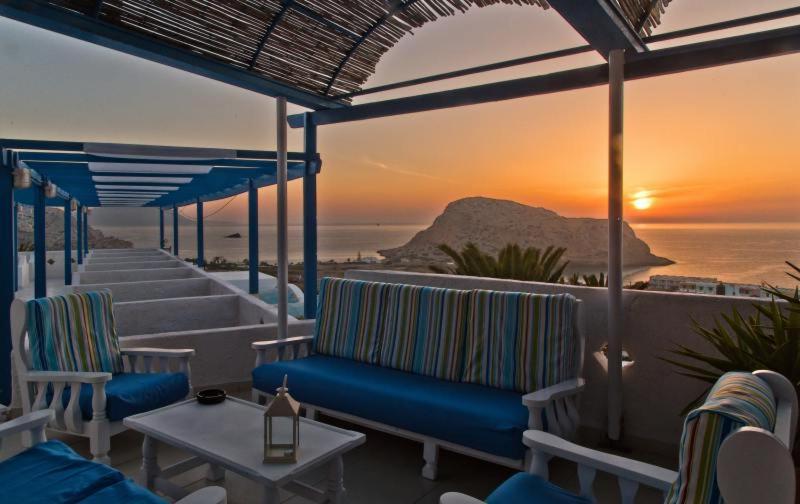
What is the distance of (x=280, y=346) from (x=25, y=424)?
1.74 meters

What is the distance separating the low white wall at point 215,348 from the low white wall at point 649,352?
8.07 feet

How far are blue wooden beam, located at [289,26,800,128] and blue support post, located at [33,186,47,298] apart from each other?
481cm

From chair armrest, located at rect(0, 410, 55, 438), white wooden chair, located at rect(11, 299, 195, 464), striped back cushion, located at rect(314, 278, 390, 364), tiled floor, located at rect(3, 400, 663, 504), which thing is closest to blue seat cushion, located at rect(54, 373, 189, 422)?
white wooden chair, located at rect(11, 299, 195, 464)

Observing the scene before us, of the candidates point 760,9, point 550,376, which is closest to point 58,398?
point 550,376

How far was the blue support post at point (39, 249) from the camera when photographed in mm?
6551

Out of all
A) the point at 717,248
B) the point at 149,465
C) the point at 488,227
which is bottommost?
the point at 149,465

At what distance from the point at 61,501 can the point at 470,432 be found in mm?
1689

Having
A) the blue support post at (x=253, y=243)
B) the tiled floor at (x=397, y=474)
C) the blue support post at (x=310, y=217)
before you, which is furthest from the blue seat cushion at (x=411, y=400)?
the blue support post at (x=253, y=243)

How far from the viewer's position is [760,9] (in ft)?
9.64

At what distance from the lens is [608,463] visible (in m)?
1.62

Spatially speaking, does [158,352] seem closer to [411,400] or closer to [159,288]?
[411,400]

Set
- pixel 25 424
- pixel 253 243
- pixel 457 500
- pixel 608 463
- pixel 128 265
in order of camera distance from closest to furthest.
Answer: pixel 457 500 < pixel 608 463 < pixel 25 424 < pixel 253 243 < pixel 128 265

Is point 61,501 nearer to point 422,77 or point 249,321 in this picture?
point 422,77

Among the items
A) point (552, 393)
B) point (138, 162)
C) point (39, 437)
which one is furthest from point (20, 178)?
point (552, 393)
